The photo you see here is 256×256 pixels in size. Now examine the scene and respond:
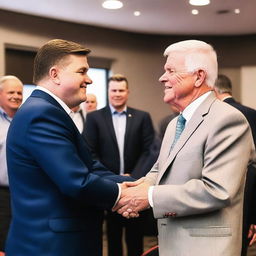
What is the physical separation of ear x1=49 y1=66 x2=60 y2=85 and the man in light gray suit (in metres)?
0.48

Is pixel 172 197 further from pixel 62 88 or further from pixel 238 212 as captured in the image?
pixel 62 88

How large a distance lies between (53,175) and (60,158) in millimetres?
73

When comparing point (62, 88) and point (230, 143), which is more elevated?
point (62, 88)

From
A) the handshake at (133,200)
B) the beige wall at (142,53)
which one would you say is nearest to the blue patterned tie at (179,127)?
the handshake at (133,200)

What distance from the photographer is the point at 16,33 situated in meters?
7.57

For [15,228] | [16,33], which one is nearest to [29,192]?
[15,228]

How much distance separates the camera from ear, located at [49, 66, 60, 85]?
210 centimetres

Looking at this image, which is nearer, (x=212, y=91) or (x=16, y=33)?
(x=212, y=91)

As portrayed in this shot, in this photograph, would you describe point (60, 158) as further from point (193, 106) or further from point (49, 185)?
point (193, 106)

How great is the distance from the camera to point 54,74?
6.91 feet

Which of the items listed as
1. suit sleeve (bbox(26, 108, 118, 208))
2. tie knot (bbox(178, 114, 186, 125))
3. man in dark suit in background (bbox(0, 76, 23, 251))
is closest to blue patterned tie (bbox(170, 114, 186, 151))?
tie knot (bbox(178, 114, 186, 125))

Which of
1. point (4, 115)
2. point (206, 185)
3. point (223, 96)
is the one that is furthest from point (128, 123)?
point (206, 185)

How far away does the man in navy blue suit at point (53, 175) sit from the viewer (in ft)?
6.31

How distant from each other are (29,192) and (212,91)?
857 mm
